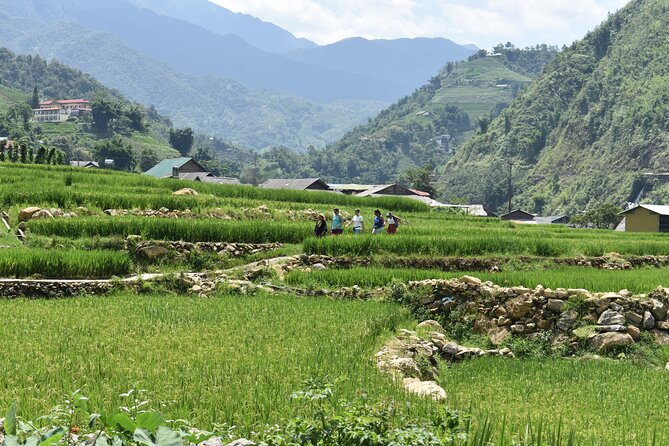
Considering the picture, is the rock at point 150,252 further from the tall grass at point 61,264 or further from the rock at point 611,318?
the rock at point 611,318

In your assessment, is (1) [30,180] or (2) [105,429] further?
(1) [30,180]

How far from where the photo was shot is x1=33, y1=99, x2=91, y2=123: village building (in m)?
164

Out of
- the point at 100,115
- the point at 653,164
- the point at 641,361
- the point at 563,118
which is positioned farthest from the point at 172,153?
the point at 641,361

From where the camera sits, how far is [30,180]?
3056 centimetres

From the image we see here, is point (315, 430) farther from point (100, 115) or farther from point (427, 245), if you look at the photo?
point (100, 115)

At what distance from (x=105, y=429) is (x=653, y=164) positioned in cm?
11870

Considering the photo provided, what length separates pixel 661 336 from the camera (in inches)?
558

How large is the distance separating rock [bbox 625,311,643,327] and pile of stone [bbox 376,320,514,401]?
2.57 metres

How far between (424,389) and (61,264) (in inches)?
479

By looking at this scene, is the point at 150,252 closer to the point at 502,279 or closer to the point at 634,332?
the point at 502,279

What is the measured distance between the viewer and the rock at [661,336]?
1409cm

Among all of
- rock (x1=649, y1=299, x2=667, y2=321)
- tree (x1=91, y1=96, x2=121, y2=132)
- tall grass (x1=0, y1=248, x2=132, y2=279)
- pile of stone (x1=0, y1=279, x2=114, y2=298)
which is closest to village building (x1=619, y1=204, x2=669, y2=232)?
rock (x1=649, y1=299, x2=667, y2=321)

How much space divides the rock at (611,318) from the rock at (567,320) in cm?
47

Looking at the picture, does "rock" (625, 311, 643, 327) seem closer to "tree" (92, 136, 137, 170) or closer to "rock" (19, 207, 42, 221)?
"rock" (19, 207, 42, 221)
